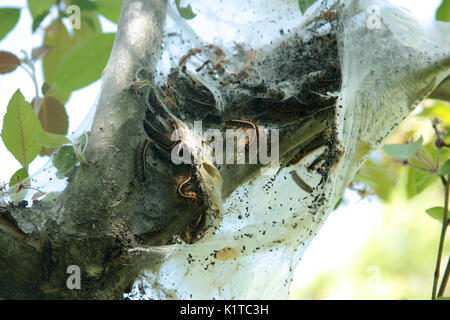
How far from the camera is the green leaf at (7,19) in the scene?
1.96m

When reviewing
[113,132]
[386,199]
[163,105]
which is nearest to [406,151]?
[163,105]

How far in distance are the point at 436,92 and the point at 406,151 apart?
16.9 inches

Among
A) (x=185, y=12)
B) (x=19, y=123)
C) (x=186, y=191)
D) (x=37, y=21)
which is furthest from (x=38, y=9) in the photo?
(x=186, y=191)

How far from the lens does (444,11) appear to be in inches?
65.6

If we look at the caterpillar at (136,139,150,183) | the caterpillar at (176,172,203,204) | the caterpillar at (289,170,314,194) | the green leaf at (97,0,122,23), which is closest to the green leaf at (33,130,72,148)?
the caterpillar at (136,139,150,183)

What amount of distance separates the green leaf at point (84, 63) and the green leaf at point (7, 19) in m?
0.41

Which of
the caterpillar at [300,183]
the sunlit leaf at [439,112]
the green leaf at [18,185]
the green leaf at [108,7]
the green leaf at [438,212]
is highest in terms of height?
the green leaf at [108,7]

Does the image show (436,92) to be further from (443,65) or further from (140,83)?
(140,83)

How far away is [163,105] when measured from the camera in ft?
4.42

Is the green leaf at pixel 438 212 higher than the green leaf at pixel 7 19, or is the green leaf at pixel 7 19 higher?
the green leaf at pixel 7 19

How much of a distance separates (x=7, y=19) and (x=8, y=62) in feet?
1.06

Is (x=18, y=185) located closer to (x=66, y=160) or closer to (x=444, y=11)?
(x=66, y=160)

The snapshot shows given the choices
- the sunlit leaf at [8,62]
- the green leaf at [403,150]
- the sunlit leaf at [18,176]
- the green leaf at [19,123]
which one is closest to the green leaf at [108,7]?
the sunlit leaf at [8,62]

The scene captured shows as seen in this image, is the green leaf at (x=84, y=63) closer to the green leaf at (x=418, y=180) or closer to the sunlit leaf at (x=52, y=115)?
the sunlit leaf at (x=52, y=115)
